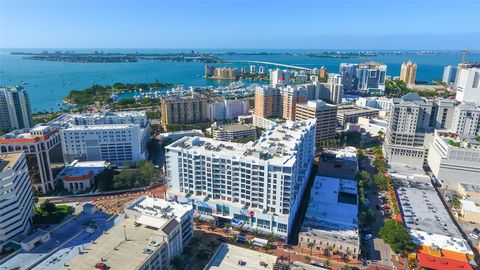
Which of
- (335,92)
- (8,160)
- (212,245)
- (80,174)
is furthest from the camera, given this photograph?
(335,92)

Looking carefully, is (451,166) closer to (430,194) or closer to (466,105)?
(430,194)

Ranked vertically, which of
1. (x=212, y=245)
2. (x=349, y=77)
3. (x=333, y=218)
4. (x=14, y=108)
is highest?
(x=349, y=77)

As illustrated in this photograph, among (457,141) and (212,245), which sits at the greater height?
(457,141)

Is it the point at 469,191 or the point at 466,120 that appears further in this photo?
the point at 466,120

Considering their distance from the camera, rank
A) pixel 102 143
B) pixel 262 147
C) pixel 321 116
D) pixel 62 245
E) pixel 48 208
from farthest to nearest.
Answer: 1. pixel 321 116
2. pixel 102 143
3. pixel 48 208
4. pixel 262 147
5. pixel 62 245

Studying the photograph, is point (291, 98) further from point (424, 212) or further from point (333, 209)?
point (424, 212)

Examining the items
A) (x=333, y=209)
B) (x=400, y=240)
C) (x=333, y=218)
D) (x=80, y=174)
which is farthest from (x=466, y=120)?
(x=80, y=174)
